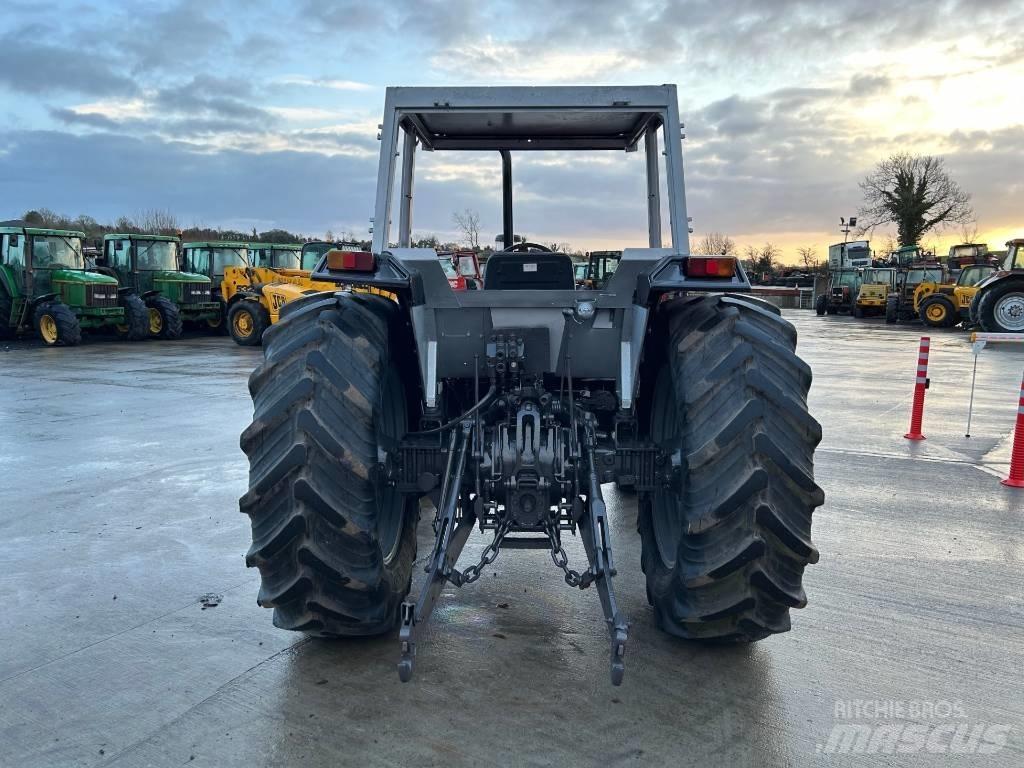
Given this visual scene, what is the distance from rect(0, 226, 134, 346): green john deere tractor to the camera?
18.9 meters

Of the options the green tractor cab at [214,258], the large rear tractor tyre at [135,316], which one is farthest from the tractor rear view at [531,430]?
the green tractor cab at [214,258]

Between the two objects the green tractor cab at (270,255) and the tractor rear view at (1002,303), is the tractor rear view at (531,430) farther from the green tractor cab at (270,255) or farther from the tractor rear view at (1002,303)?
the green tractor cab at (270,255)

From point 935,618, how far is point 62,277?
20152 mm

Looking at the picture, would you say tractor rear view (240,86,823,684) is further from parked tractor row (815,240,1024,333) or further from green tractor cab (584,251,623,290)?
parked tractor row (815,240,1024,333)

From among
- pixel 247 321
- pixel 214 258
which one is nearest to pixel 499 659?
pixel 247 321

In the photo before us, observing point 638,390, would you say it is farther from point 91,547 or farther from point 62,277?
point 62,277

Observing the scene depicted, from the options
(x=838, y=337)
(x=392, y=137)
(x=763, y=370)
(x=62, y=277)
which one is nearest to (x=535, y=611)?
(x=763, y=370)

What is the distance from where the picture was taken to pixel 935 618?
393 cm

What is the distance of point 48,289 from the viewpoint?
19.4 m

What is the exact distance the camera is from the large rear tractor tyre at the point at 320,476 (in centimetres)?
300

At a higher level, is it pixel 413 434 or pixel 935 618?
pixel 413 434

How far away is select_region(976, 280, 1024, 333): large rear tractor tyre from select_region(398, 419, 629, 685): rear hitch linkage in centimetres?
2120

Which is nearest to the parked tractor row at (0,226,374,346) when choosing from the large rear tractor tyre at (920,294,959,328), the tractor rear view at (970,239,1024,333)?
the tractor rear view at (970,239,1024,333)

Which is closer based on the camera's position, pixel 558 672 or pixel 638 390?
pixel 558 672
